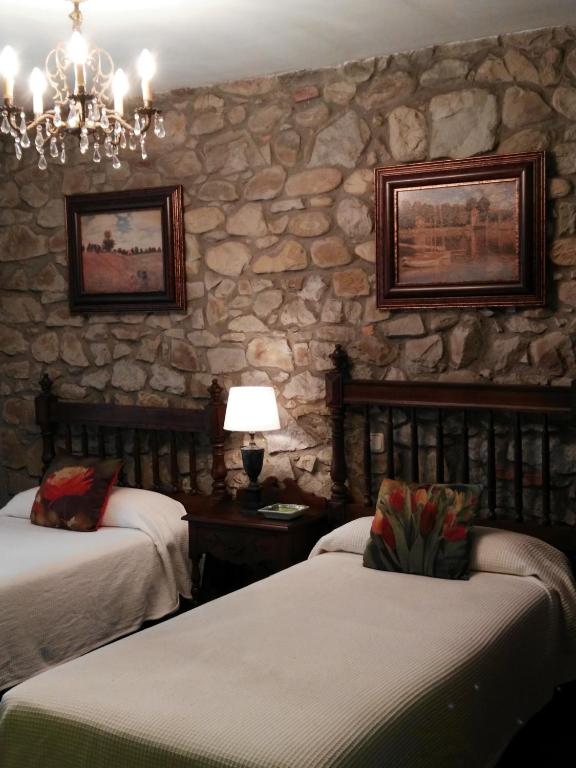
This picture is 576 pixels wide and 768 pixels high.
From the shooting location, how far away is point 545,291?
3555 mm

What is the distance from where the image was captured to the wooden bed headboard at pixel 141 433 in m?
4.29

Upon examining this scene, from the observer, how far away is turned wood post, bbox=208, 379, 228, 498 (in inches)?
167

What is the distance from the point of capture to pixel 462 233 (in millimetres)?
3727

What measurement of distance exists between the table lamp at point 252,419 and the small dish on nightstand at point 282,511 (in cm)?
9

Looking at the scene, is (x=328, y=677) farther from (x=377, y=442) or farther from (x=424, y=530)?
(x=377, y=442)

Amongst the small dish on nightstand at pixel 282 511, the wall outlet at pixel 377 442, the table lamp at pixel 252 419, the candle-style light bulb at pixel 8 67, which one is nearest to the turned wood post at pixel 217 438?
the table lamp at pixel 252 419

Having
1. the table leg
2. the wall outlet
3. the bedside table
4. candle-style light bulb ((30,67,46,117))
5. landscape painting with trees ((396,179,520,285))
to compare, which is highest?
candle-style light bulb ((30,67,46,117))

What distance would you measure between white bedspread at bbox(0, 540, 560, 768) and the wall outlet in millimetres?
989

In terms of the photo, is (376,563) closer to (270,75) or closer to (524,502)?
(524,502)

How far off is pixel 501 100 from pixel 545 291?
2.64 ft

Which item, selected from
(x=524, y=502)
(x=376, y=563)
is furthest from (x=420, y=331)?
(x=376, y=563)

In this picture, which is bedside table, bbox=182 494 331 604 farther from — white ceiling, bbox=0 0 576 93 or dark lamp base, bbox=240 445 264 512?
white ceiling, bbox=0 0 576 93

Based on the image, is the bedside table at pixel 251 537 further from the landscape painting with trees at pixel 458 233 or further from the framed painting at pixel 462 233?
the landscape painting with trees at pixel 458 233

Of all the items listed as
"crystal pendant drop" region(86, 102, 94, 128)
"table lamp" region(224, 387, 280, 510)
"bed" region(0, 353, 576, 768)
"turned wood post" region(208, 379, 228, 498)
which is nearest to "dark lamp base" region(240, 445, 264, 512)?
"table lamp" region(224, 387, 280, 510)
